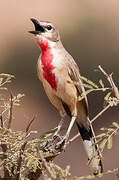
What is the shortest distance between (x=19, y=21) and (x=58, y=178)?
1371cm

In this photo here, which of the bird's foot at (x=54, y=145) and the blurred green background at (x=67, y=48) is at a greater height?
the bird's foot at (x=54, y=145)

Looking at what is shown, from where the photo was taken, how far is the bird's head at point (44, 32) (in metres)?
4.73

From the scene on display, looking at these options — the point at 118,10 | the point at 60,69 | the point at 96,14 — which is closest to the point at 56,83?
the point at 60,69

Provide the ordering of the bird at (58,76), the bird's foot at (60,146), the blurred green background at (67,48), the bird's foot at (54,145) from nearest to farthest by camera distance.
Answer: the bird's foot at (54,145) < the bird's foot at (60,146) < the bird at (58,76) < the blurred green background at (67,48)

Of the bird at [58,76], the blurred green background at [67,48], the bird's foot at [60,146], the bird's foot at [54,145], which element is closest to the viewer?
the bird's foot at [54,145]

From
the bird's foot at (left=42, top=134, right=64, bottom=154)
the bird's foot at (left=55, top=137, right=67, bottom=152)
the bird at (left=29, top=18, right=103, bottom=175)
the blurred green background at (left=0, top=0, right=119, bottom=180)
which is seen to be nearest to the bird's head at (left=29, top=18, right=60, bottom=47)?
the bird at (left=29, top=18, right=103, bottom=175)

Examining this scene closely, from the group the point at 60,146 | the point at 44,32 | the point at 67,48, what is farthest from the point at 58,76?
the point at 67,48

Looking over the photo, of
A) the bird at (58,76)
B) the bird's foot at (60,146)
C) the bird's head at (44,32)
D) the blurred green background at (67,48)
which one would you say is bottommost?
the blurred green background at (67,48)

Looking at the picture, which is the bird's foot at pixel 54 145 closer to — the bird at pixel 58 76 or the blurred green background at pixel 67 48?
the bird at pixel 58 76

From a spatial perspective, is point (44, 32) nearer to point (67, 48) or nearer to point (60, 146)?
point (60, 146)

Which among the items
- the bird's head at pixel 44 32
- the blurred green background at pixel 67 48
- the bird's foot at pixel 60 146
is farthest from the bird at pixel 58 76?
the blurred green background at pixel 67 48

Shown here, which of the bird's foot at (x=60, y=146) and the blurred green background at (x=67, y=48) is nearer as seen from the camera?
the bird's foot at (x=60, y=146)

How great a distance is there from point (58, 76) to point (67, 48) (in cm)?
919

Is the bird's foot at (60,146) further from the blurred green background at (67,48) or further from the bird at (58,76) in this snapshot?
the blurred green background at (67,48)
